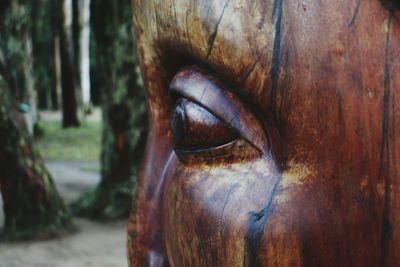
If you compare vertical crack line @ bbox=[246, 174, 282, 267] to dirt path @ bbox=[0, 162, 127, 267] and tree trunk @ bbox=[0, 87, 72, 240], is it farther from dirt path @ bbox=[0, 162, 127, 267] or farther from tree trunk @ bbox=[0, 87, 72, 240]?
tree trunk @ bbox=[0, 87, 72, 240]

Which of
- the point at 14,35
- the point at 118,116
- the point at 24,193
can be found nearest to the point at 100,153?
the point at 118,116

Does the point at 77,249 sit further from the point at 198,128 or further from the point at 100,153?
the point at 198,128

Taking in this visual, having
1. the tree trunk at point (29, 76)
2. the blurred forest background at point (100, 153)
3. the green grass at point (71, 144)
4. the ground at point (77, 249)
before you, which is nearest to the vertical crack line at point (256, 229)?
the ground at point (77, 249)

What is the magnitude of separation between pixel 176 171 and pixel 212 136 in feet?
0.37

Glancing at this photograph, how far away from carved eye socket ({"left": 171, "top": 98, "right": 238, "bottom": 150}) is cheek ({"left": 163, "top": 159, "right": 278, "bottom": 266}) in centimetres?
3

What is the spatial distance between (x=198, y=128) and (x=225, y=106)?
0.05 m

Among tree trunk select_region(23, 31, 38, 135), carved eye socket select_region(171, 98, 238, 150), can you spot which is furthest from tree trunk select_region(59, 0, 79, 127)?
carved eye socket select_region(171, 98, 238, 150)

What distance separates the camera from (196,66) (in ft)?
2.48

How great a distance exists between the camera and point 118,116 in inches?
162

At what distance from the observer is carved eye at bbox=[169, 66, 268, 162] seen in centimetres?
71

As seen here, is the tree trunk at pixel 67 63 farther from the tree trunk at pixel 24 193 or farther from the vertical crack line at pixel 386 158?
the vertical crack line at pixel 386 158

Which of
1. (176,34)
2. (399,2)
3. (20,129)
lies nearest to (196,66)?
(176,34)

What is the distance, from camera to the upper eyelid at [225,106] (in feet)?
2.31

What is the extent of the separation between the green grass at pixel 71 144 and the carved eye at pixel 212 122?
7492mm
